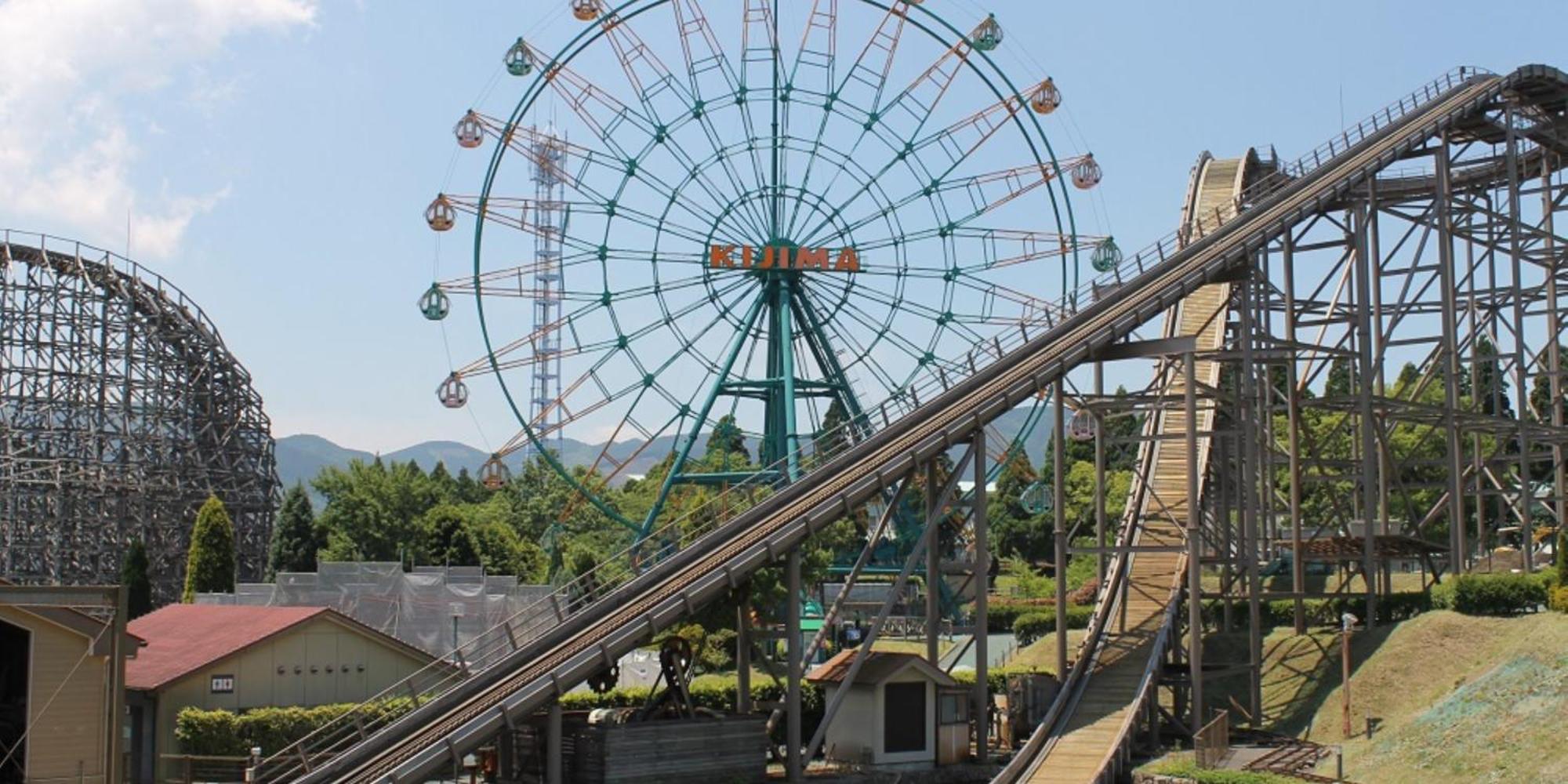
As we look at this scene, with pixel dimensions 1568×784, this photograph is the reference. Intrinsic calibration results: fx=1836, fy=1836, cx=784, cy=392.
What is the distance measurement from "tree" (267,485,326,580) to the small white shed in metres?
50.5

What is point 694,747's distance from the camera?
31.2 metres

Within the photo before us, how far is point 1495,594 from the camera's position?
121ft

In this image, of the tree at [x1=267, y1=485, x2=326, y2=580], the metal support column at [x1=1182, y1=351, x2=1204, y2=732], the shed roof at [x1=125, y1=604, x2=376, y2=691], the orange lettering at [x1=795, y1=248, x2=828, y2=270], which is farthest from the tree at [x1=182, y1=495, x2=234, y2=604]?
the metal support column at [x1=1182, y1=351, x2=1204, y2=732]

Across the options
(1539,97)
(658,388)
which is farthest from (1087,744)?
(1539,97)

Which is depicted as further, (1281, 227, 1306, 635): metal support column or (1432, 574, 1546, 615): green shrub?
(1281, 227, 1306, 635): metal support column

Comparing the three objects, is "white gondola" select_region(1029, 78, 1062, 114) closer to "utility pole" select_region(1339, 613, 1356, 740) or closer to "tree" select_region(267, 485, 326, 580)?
"utility pole" select_region(1339, 613, 1356, 740)

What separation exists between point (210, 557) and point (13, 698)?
95.9ft

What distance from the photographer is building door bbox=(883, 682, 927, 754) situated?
33.2m

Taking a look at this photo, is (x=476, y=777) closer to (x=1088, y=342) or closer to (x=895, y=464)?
(x=895, y=464)

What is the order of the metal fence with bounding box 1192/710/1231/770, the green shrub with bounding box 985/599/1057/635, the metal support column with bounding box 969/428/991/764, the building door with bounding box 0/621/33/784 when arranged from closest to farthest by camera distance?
the building door with bounding box 0/621/33/784 → the metal fence with bounding box 1192/710/1231/770 → the metal support column with bounding box 969/428/991/764 → the green shrub with bounding box 985/599/1057/635

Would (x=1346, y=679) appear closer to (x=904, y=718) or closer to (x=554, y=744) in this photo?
(x=904, y=718)

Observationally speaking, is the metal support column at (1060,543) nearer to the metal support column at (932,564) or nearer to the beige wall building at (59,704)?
the metal support column at (932,564)

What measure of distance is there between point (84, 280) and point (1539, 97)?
168 feet

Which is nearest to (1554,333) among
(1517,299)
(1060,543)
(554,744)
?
(1517,299)
